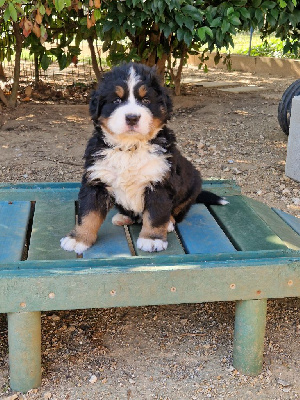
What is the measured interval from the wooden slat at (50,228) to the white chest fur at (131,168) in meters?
0.43

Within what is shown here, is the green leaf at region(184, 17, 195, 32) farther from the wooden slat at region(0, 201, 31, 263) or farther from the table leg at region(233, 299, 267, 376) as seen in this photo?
the table leg at region(233, 299, 267, 376)

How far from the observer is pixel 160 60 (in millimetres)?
8461

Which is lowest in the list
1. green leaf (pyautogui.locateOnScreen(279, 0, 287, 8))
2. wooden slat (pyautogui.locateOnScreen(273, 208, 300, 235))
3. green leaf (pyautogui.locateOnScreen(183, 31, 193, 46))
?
wooden slat (pyautogui.locateOnScreen(273, 208, 300, 235))

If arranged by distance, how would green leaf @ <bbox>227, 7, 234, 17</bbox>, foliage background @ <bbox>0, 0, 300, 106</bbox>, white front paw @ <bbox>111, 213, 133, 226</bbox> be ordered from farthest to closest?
1. green leaf @ <bbox>227, 7, 234, 17</bbox>
2. foliage background @ <bbox>0, 0, 300, 106</bbox>
3. white front paw @ <bbox>111, 213, 133, 226</bbox>

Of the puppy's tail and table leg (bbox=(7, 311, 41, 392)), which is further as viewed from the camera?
the puppy's tail

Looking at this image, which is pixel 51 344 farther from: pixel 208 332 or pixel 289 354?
pixel 289 354

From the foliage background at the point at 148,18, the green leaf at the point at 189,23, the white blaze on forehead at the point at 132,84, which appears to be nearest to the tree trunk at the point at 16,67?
the foliage background at the point at 148,18

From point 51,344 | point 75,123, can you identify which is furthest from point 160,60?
point 51,344

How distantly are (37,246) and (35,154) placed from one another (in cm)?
335

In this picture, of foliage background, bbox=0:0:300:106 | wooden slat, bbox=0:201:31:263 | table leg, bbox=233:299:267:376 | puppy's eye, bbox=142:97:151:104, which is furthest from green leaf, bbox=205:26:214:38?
table leg, bbox=233:299:267:376

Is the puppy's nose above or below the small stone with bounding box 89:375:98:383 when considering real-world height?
above

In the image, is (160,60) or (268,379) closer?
(268,379)

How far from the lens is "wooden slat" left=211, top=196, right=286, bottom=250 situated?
3.02 m

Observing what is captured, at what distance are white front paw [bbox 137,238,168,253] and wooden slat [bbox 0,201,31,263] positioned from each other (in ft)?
2.10
